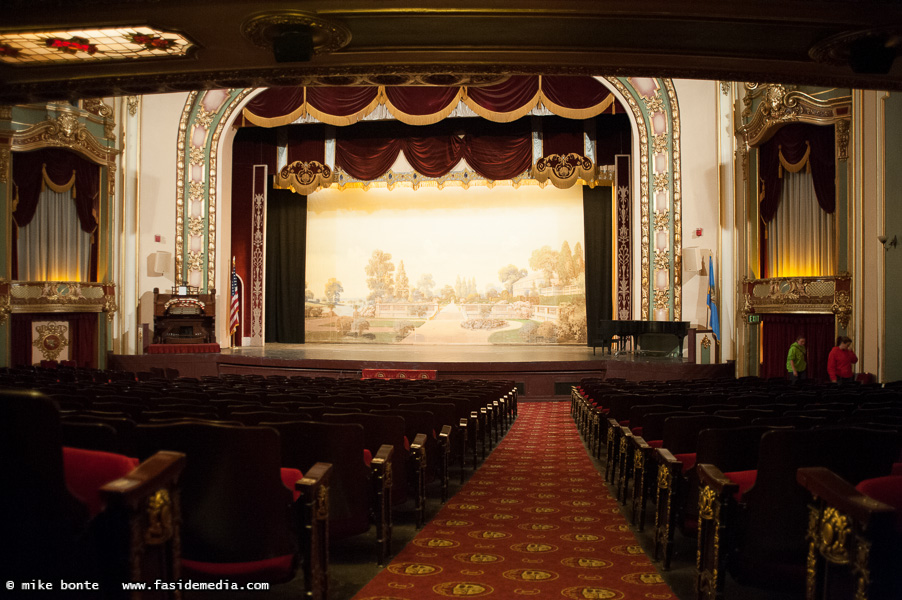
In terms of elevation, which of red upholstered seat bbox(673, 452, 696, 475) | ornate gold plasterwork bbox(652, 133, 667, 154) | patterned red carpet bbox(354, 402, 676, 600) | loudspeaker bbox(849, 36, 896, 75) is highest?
ornate gold plasterwork bbox(652, 133, 667, 154)

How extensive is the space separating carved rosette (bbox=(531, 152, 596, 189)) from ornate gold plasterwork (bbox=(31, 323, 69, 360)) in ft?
36.1

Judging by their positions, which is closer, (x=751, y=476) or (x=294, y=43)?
(x=751, y=476)

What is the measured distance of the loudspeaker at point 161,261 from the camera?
15.1m

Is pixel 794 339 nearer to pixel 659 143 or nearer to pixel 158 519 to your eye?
pixel 659 143

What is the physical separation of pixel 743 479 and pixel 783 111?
32.2 ft

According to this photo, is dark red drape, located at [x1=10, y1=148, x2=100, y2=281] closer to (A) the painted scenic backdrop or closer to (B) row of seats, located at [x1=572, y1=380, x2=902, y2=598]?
(A) the painted scenic backdrop

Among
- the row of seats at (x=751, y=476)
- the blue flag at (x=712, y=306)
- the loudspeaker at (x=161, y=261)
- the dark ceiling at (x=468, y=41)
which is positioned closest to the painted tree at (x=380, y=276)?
the loudspeaker at (x=161, y=261)

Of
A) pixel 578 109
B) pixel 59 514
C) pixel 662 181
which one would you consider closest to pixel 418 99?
pixel 578 109

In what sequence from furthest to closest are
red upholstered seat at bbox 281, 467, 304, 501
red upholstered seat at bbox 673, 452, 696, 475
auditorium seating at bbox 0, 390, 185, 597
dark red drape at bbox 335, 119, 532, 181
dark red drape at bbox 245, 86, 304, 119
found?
dark red drape at bbox 335, 119, 532, 181 → dark red drape at bbox 245, 86, 304, 119 → red upholstered seat at bbox 673, 452, 696, 475 → red upholstered seat at bbox 281, 467, 304, 501 → auditorium seating at bbox 0, 390, 185, 597

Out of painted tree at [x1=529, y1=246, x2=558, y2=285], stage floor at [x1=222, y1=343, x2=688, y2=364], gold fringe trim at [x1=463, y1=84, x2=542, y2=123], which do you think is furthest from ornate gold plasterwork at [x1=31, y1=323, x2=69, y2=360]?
painted tree at [x1=529, y1=246, x2=558, y2=285]

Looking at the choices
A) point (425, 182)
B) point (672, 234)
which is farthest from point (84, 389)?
point (425, 182)

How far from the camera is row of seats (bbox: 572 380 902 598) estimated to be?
7.91 ft

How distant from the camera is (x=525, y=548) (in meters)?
3.57

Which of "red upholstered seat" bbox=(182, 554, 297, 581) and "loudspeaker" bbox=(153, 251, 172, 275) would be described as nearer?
"red upholstered seat" bbox=(182, 554, 297, 581)
